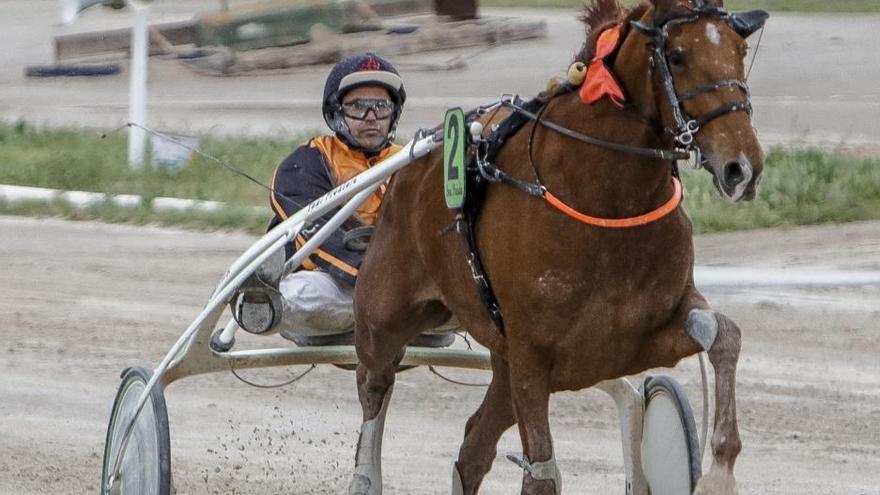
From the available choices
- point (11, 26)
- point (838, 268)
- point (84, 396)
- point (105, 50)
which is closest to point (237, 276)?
point (84, 396)

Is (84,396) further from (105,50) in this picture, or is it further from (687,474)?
(105,50)

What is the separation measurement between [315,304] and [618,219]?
57.6 inches

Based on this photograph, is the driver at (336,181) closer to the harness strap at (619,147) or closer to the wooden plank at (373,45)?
the harness strap at (619,147)

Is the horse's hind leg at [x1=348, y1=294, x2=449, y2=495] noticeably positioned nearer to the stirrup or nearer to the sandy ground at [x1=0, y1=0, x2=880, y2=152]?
the stirrup

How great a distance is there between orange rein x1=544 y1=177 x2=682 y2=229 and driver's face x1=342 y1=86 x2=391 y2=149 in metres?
1.32

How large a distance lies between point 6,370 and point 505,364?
138 inches

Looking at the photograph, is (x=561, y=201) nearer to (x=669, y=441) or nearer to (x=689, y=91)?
(x=689, y=91)

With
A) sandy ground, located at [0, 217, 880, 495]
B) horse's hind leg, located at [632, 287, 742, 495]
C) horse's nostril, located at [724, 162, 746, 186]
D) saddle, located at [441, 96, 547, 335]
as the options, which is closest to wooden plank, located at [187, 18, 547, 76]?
sandy ground, located at [0, 217, 880, 495]

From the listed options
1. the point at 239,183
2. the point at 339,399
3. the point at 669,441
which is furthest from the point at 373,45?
the point at 669,441

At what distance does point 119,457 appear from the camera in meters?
5.37

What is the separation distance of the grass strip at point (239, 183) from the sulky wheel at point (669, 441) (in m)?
5.04

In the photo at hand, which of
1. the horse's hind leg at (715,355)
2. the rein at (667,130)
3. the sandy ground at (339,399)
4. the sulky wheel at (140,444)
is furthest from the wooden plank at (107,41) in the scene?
the horse's hind leg at (715,355)

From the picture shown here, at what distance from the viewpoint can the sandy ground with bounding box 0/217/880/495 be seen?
20.5ft

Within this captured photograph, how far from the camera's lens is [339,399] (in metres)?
7.37
